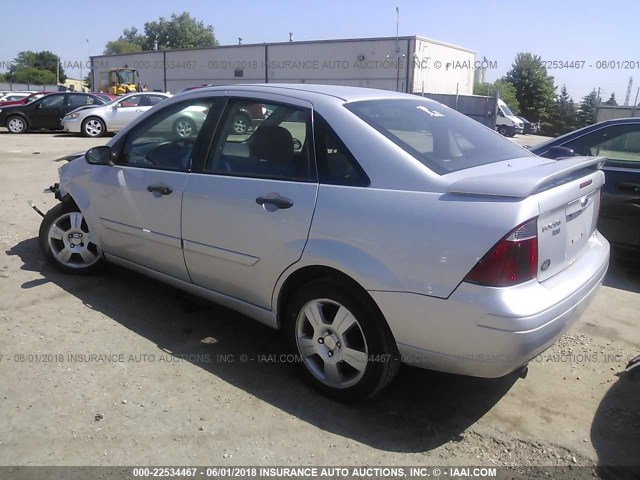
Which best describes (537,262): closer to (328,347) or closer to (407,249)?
(407,249)

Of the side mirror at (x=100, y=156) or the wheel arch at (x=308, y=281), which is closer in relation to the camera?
the wheel arch at (x=308, y=281)

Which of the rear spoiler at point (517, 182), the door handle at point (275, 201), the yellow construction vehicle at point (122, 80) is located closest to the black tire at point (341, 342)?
the door handle at point (275, 201)

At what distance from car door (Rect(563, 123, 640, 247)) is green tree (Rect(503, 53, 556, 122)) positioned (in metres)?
51.5

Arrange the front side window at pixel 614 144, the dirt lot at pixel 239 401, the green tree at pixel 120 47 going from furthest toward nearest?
the green tree at pixel 120 47, the front side window at pixel 614 144, the dirt lot at pixel 239 401

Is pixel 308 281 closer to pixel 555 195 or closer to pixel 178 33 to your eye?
pixel 555 195

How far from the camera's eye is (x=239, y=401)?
3.06 meters

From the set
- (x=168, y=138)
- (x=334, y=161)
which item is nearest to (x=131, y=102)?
(x=168, y=138)

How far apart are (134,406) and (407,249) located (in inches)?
67.6

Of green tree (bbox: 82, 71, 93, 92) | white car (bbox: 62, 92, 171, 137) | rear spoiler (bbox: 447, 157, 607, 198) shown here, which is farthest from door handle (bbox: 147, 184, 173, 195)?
green tree (bbox: 82, 71, 93, 92)

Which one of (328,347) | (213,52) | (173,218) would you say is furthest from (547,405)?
(213,52)

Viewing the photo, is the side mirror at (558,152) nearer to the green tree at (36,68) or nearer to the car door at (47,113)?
the car door at (47,113)

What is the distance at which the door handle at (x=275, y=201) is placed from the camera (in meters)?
3.01

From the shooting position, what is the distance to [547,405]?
312 cm

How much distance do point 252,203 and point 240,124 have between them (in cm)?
68
